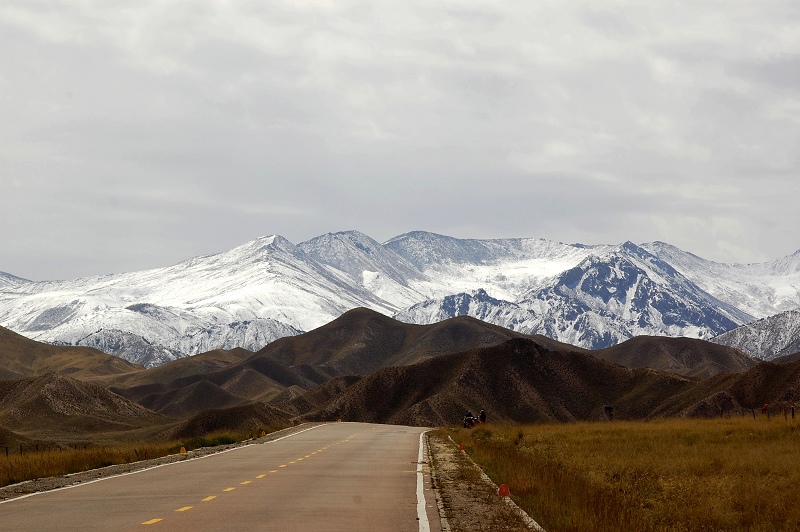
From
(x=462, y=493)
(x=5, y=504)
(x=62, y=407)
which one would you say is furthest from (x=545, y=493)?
(x=62, y=407)

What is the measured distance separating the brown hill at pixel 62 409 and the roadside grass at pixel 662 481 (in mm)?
93281

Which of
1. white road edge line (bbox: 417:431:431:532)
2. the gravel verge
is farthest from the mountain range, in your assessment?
white road edge line (bbox: 417:431:431:532)

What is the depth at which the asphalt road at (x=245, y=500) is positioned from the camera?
1661cm

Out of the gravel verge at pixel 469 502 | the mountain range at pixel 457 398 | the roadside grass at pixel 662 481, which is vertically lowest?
the roadside grass at pixel 662 481

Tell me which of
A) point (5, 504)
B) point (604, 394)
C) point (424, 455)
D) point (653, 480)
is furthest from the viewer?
point (604, 394)

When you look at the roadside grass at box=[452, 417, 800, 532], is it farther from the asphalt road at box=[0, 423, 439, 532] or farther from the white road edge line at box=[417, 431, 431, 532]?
the asphalt road at box=[0, 423, 439, 532]

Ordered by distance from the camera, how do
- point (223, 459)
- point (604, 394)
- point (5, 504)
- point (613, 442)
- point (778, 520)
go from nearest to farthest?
point (778, 520), point (5, 504), point (223, 459), point (613, 442), point (604, 394)

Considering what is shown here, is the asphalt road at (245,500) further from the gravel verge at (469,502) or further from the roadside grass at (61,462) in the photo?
the roadside grass at (61,462)

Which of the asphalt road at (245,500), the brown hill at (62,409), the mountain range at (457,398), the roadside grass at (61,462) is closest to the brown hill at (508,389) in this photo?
the mountain range at (457,398)

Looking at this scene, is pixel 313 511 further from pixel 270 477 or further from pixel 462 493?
pixel 270 477

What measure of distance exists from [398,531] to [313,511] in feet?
9.08

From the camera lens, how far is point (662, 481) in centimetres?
2498

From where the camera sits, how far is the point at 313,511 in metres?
18.3

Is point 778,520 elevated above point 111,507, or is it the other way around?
point 111,507
